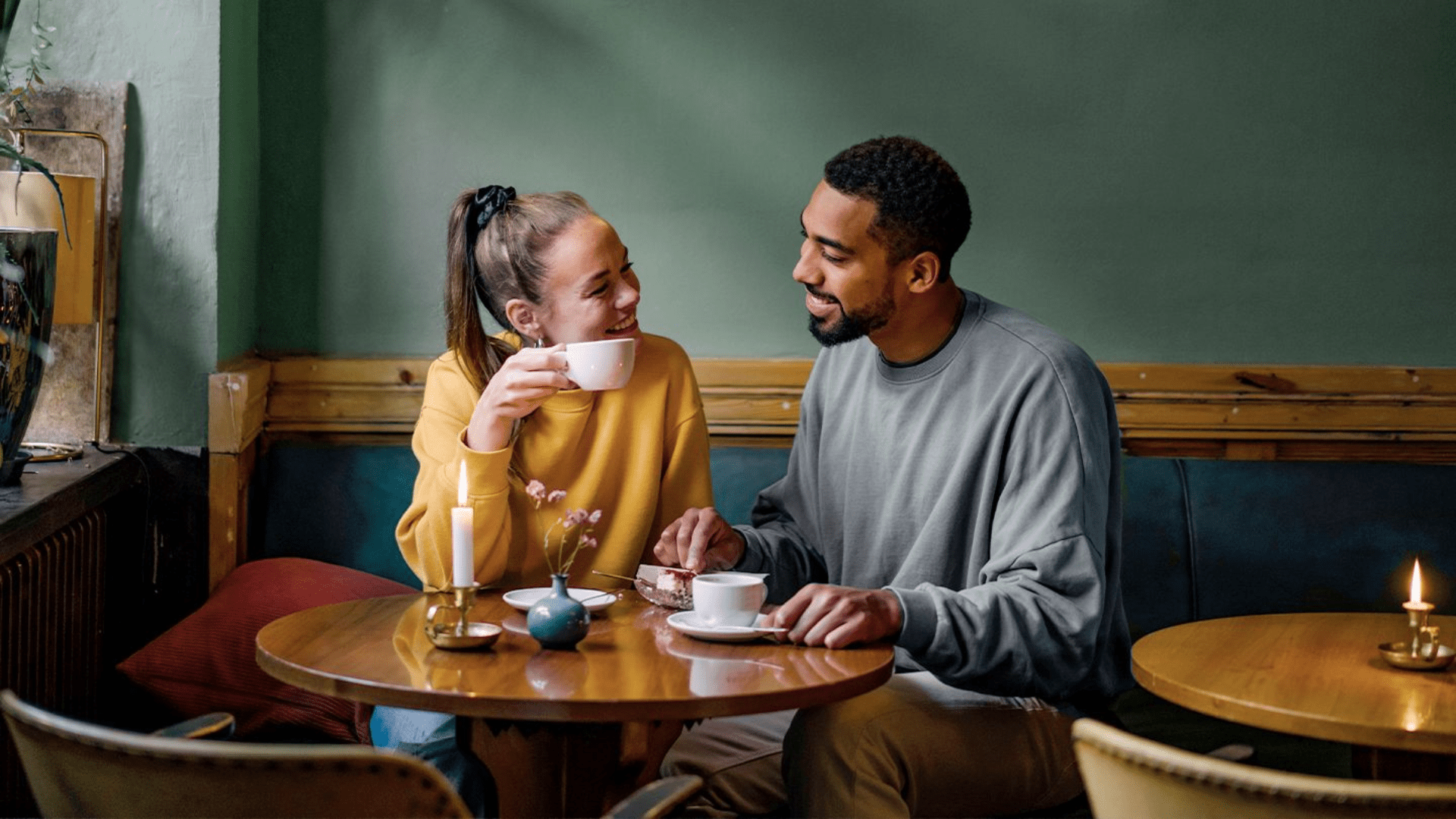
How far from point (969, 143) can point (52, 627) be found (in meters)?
2.05

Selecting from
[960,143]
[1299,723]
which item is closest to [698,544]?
[1299,723]

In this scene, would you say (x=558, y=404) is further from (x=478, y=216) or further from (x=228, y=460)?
(x=228, y=460)

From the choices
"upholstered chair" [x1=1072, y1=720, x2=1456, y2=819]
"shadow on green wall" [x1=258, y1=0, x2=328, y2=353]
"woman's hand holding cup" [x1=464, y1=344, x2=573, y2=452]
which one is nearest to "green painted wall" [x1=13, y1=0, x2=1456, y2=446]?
"shadow on green wall" [x1=258, y1=0, x2=328, y2=353]

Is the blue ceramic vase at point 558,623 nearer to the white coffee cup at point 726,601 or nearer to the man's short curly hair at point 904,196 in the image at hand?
the white coffee cup at point 726,601

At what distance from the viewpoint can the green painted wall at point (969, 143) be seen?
9.91 ft

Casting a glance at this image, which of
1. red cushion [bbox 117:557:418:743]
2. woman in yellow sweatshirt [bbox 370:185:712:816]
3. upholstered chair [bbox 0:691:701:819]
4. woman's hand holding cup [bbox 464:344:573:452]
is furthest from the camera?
red cushion [bbox 117:557:418:743]

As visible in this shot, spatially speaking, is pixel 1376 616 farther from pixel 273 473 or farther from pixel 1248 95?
pixel 273 473

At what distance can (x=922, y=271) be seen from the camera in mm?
2195

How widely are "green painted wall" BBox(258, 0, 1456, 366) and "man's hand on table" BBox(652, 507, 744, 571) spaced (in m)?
1.12

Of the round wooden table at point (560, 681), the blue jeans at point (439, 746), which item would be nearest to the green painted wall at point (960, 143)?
the blue jeans at point (439, 746)

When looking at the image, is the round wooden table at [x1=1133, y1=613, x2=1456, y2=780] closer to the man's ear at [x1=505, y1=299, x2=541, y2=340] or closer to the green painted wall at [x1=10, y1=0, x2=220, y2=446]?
the man's ear at [x1=505, y1=299, x2=541, y2=340]

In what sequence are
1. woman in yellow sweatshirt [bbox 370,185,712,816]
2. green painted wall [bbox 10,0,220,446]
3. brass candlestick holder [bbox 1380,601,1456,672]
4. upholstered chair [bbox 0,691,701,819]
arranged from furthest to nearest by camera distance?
green painted wall [bbox 10,0,220,446], woman in yellow sweatshirt [bbox 370,185,712,816], brass candlestick holder [bbox 1380,601,1456,672], upholstered chair [bbox 0,691,701,819]

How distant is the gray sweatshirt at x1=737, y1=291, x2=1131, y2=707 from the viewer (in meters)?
1.84

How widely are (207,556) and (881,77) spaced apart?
1733 mm
